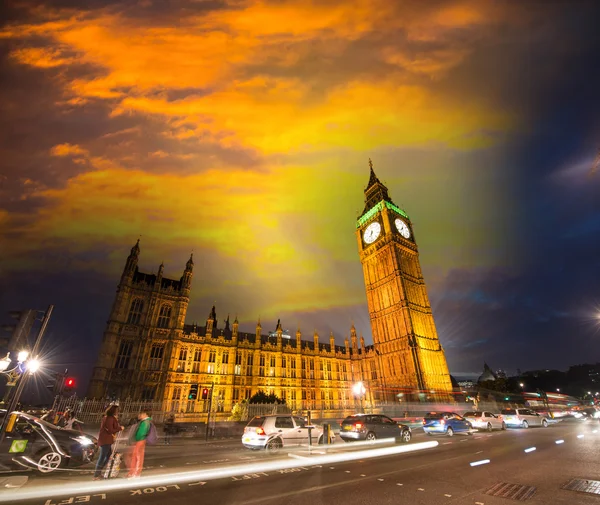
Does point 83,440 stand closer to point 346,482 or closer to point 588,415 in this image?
point 346,482

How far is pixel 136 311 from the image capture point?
141 ft

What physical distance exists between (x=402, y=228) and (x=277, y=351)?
4176cm

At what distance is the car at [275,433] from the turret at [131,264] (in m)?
39.8

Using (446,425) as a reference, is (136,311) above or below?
above

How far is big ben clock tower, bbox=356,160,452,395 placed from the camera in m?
51.3

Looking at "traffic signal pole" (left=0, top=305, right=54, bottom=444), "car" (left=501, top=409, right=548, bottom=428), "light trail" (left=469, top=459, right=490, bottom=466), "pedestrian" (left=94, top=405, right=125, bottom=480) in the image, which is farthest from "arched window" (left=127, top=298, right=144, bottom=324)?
"car" (left=501, top=409, right=548, bottom=428)

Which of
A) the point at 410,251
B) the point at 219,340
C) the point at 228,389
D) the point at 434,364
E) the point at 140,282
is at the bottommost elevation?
the point at 228,389

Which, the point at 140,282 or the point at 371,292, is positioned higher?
the point at 371,292

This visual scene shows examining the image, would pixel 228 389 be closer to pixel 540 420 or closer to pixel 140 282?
pixel 140 282

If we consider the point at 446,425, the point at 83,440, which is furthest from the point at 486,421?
the point at 83,440

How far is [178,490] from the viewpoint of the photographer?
6.83m

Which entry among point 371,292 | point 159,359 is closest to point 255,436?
Result: point 159,359

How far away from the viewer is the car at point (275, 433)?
40.9ft

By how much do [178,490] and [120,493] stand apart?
135 cm
